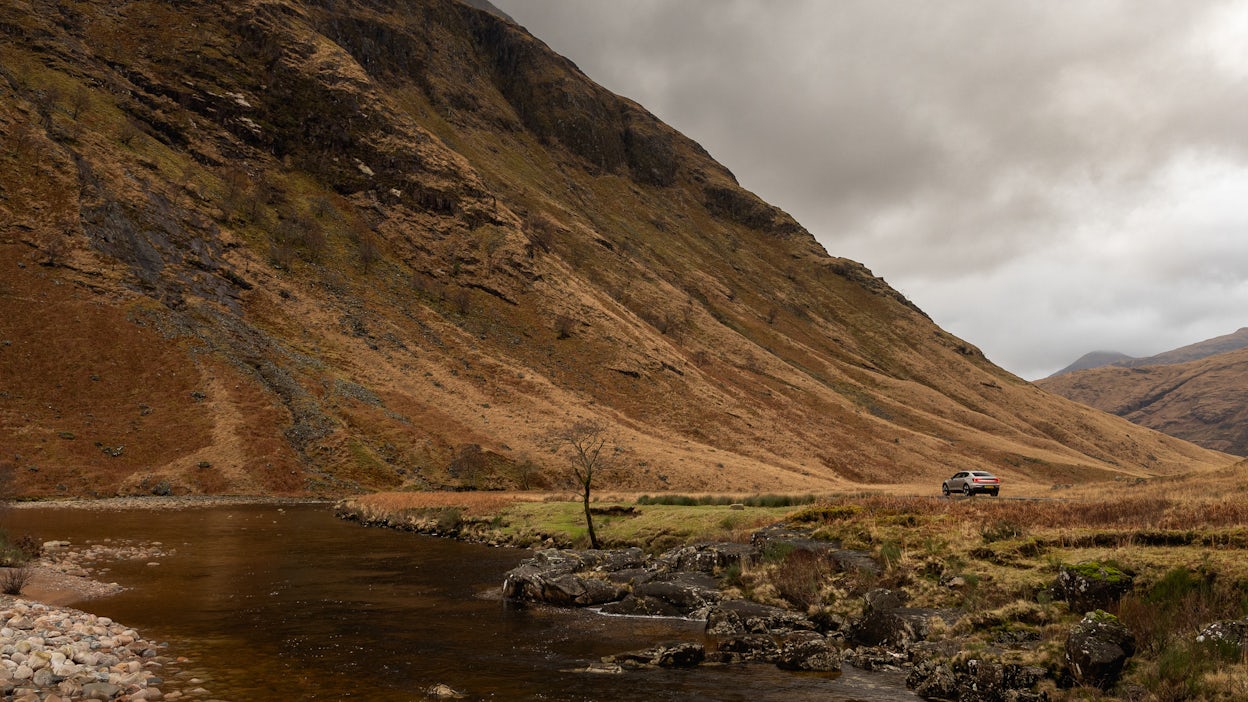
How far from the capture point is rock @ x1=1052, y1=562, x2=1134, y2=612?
1480 centimetres

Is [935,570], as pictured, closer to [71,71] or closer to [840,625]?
[840,625]

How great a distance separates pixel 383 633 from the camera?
17.9 m

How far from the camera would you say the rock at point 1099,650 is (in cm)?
1228

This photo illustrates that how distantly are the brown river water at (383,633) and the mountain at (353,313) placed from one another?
1349 inches

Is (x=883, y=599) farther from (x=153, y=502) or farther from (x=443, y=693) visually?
(x=153, y=502)

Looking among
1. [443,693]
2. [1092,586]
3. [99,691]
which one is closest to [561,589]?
[443,693]

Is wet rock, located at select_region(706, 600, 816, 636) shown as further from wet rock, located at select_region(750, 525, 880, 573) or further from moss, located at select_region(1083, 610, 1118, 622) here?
moss, located at select_region(1083, 610, 1118, 622)

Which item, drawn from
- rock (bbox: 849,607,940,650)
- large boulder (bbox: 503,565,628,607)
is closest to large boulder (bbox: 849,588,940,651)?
rock (bbox: 849,607,940,650)

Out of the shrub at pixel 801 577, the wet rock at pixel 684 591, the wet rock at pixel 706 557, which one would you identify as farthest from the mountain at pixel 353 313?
the shrub at pixel 801 577

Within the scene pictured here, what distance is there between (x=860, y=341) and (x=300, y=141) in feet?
474

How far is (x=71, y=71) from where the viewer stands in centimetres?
9550

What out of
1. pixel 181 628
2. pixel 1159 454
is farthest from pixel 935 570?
pixel 1159 454

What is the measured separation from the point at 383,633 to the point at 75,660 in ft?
22.7

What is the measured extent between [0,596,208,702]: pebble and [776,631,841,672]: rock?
1282 cm
